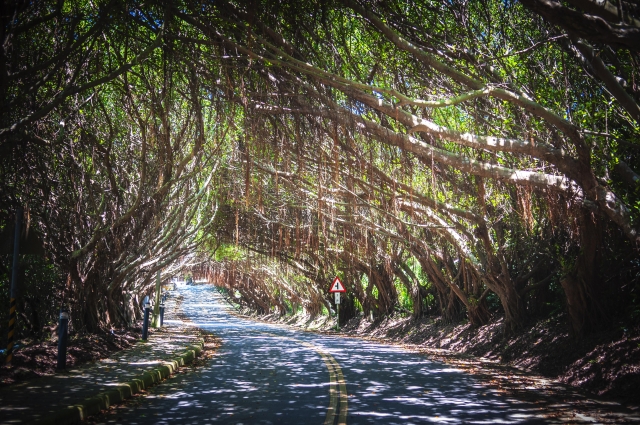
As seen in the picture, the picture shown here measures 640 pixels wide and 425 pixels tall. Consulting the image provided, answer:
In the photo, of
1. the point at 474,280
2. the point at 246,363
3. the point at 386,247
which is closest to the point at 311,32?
the point at 246,363

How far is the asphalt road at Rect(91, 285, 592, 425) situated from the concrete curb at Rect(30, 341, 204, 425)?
0.85 ft

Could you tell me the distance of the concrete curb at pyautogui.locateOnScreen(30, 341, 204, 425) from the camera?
21.5ft

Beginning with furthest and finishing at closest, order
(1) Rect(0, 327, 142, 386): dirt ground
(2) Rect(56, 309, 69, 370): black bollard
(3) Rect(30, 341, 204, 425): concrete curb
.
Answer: (2) Rect(56, 309, 69, 370): black bollard, (1) Rect(0, 327, 142, 386): dirt ground, (3) Rect(30, 341, 204, 425): concrete curb

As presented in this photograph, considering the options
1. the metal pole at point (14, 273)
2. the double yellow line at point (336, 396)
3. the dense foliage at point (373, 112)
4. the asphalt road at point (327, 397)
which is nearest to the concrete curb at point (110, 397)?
the asphalt road at point (327, 397)

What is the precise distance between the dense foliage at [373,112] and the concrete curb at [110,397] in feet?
11.0

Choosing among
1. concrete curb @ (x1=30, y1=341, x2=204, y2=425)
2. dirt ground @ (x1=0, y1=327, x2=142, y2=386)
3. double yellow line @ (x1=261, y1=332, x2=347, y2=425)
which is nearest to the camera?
concrete curb @ (x1=30, y1=341, x2=204, y2=425)

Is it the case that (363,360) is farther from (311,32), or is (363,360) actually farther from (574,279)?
(311,32)

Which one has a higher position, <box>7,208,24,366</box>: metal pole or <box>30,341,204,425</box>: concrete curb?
<box>7,208,24,366</box>: metal pole

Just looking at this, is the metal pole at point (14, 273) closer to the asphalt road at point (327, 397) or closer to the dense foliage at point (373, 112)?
the dense foliage at point (373, 112)

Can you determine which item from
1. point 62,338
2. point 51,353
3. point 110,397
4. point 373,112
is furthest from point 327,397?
point 51,353

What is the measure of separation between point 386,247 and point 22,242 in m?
16.4

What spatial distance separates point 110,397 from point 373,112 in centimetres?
716

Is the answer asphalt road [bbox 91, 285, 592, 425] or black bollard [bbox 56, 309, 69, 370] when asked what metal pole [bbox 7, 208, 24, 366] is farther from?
asphalt road [bbox 91, 285, 592, 425]

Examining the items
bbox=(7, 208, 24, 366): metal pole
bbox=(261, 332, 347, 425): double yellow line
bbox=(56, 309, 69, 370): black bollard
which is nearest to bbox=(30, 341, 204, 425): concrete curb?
bbox=(56, 309, 69, 370): black bollard
